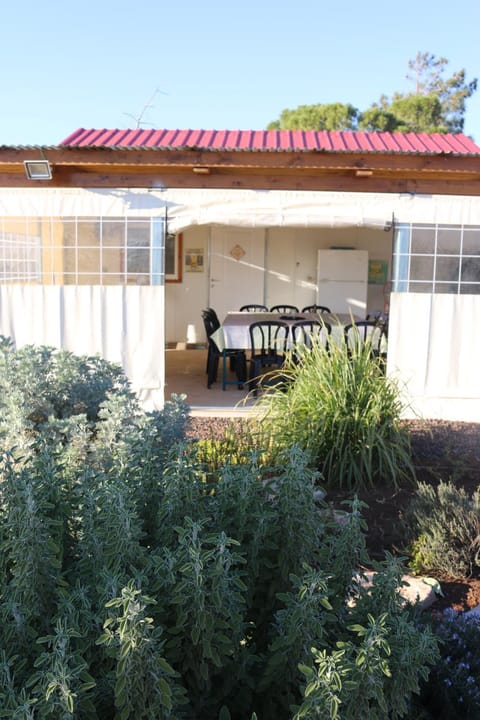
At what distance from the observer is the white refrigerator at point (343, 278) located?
12953mm

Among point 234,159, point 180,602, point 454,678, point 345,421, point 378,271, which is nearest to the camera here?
Answer: point 180,602

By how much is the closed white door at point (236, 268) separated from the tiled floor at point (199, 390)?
5.78 feet

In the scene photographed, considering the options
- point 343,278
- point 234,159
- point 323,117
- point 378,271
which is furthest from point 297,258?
point 323,117

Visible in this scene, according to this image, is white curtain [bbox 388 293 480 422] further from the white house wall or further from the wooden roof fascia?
the white house wall

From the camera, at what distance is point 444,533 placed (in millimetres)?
3439

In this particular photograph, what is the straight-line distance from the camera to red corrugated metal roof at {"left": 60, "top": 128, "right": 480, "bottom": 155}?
725 cm

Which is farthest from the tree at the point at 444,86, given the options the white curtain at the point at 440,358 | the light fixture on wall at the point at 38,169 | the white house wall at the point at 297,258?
the light fixture on wall at the point at 38,169

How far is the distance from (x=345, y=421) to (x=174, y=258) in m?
9.11

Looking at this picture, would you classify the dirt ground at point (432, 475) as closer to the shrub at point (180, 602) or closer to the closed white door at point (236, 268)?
the shrub at point (180, 602)

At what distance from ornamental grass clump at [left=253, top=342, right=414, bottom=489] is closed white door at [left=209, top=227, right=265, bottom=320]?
817 cm

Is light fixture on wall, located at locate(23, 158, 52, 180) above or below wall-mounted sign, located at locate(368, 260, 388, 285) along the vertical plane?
above

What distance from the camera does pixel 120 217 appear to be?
7.25m

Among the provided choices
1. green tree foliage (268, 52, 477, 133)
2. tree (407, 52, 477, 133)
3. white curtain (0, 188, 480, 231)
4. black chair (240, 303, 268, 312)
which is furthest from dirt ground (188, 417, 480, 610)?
tree (407, 52, 477, 133)

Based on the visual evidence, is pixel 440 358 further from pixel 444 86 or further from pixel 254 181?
pixel 444 86
